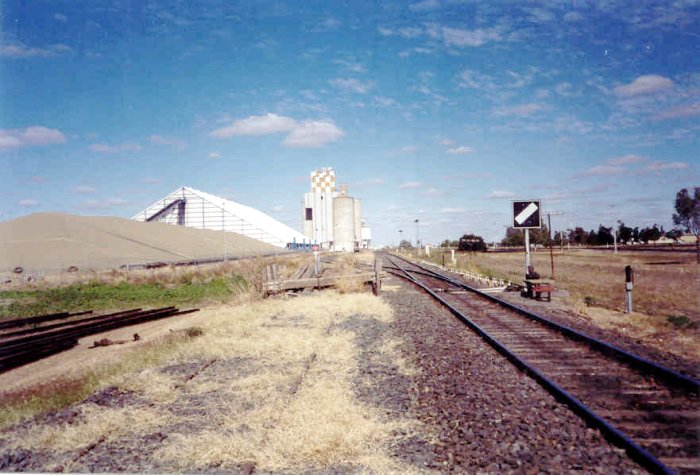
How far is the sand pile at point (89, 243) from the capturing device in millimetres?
45812

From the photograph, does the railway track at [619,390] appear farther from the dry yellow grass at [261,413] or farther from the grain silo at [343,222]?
the grain silo at [343,222]

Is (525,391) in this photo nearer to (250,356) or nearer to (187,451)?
(187,451)

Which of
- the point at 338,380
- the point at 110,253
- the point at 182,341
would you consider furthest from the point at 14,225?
the point at 338,380

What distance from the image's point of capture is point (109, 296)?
21938 millimetres

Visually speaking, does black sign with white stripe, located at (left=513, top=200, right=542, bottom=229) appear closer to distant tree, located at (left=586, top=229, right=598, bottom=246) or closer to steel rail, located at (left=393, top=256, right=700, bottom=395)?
steel rail, located at (left=393, top=256, right=700, bottom=395)

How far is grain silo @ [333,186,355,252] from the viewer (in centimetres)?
5447

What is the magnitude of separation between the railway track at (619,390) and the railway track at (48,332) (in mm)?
8767

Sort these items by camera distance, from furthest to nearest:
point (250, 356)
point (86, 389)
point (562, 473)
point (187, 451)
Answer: point (250, 356) → point (86, 389) → point (187, 451) → point (562, 473)

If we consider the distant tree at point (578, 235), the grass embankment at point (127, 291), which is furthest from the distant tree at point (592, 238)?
the grass embankment at point (127, 291)

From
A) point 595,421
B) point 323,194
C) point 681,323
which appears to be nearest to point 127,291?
point 681,323

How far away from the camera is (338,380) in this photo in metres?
6.32

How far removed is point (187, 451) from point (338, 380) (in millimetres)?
2368

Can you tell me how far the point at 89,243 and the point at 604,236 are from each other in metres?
91.6

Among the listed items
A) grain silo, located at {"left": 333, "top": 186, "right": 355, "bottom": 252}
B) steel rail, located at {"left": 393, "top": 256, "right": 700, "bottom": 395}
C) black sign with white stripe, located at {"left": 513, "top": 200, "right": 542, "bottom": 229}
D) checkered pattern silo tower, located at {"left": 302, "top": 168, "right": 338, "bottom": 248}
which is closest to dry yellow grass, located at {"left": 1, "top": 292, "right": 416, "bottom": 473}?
steel rail, located at {"left": 393, "top": 256, "right": 700, "bottom": 395}
